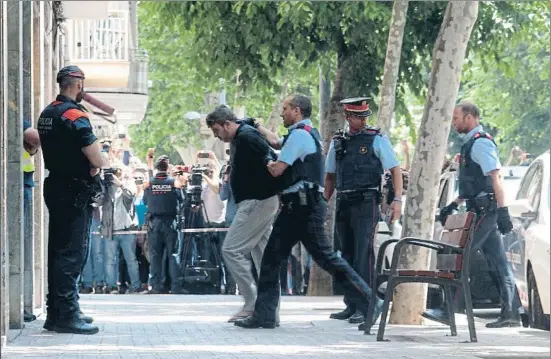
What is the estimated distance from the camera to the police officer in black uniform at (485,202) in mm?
15258

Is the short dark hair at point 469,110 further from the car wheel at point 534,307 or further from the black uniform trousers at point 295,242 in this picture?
the black uniform trousers at point 295,242

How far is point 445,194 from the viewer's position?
1947cm

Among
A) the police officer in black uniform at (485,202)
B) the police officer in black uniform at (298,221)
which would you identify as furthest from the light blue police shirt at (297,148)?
the police officer in black uniform at (485,202)

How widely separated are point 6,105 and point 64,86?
48 cm

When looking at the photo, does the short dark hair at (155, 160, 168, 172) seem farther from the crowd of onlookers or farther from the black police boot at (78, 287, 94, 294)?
the black police boot at (78, 287, 94, 294)

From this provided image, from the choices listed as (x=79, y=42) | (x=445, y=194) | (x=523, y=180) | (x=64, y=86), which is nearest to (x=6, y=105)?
(x=64, y=86)

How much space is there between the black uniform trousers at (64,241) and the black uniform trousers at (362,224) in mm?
2535

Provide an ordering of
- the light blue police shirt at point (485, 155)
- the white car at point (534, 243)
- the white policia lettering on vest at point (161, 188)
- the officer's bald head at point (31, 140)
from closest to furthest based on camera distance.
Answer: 1. the officer's bald head at point (31, 140)
2. the white car at point (534, 243)
3. the light blue police shirt at point (485, 155)
4. the white policia lettering on vest at point (161, 188)

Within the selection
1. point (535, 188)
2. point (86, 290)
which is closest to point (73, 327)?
point (535, 188)

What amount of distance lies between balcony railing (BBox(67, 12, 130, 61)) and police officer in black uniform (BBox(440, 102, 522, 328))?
2635 centimetres

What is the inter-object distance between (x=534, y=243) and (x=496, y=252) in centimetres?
82

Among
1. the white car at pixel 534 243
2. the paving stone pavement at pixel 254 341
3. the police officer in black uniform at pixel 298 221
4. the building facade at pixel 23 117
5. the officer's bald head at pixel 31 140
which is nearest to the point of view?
the paving stone pavement at pixel 254 341

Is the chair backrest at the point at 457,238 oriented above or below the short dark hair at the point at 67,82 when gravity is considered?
below

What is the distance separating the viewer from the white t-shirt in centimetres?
2466
